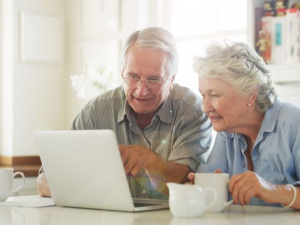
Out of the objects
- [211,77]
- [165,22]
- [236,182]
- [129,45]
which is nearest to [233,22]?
[165,22]

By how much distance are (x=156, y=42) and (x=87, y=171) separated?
0.82 metres

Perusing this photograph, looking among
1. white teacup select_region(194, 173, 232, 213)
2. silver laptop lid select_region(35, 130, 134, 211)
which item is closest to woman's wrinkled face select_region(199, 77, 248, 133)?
white teacup select_region(194, 173, 232, 213)

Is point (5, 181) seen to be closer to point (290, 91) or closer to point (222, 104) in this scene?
point (222, 104)

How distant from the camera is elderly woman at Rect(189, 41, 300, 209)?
2.00m

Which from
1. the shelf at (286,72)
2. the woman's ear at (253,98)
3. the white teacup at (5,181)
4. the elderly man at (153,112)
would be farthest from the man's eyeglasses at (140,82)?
the shelf at (286,72)

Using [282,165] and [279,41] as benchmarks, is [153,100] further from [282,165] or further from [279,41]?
[279,41]

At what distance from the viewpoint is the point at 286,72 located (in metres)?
3.02

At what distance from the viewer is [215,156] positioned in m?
2.21

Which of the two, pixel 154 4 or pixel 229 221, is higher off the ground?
pixel 154 4

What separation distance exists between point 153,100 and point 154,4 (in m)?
1.91

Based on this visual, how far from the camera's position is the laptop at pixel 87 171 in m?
1.62

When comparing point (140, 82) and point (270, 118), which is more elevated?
point (140, 82)

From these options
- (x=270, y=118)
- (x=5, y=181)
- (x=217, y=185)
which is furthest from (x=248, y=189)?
(x=5, y=181)

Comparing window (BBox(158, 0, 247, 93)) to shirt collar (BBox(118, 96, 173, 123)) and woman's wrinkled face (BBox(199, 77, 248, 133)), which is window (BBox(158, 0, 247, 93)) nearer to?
shirt collar (BBox(118, 96, 173, 123))
